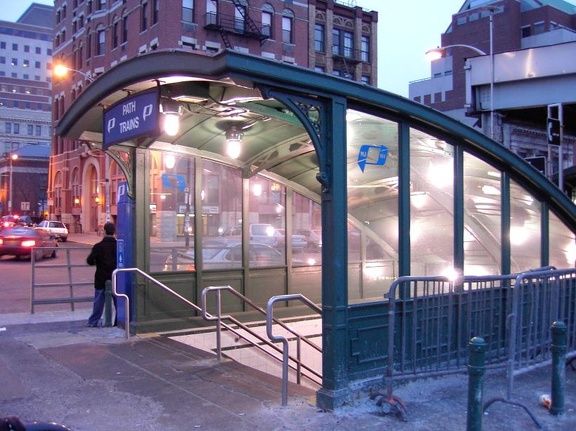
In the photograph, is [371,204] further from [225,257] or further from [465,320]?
[225,257]

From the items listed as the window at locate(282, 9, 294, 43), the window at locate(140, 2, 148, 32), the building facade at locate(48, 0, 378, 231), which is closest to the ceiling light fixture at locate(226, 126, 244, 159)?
the building facade at locate(48, 0, 378, 231)

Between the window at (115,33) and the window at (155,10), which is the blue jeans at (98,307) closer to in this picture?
the window at (155,10)

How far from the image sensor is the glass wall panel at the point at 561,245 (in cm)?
947

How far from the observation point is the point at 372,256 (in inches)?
288

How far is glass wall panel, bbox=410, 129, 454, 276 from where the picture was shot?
24.1 ft

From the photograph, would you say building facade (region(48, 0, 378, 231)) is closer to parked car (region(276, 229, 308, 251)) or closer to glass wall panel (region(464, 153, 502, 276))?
parked car (region(276, 229, 308, 251))

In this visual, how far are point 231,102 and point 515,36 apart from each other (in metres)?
64.0

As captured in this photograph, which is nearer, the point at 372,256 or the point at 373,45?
the point at 372,256

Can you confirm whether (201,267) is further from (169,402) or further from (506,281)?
(506,281)

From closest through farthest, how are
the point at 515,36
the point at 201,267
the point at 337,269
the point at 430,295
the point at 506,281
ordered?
the point at 337,269, the point at 430,295, the point at 506,281, the point at 201,267, the point at 515,36

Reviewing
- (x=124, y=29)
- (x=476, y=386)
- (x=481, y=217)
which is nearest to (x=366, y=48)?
(x=124, y=29)

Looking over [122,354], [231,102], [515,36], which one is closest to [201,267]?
[122,354]

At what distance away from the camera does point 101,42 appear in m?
49.2

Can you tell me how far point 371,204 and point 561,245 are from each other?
4081mm
